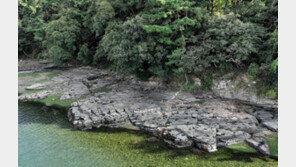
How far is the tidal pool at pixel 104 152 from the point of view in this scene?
888 cm

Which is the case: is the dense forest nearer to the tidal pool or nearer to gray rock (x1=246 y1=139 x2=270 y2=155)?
gray rock (x1=246 y1=139 x2=270 y2=155)

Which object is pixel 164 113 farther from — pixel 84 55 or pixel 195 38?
pixel 84 55

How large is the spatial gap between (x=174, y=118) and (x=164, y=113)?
103 cm

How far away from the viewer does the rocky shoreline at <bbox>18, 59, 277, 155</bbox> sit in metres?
10.4

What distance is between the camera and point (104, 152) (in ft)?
31.9

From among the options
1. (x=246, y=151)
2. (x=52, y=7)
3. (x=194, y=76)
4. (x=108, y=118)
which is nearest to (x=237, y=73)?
(x=194, y=76)

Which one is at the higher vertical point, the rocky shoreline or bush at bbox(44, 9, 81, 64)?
bush at bbox(44, 9, 81, 64)

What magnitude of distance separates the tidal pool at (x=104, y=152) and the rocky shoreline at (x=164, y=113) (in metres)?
0.67

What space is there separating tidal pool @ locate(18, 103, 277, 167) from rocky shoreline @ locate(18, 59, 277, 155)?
67cm

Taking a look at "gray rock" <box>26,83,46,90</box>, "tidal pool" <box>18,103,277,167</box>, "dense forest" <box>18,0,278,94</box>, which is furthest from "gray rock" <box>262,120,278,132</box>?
"gray rock" <box>26,83,46,90</box>

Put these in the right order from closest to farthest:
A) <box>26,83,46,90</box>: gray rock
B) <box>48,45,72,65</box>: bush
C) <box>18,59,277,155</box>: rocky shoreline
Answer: <box>18,59,277,155</box>: rocky shoreline → <box>26,83,46,90</box>: gray rock → <box>48,45,72,65</box>: bush

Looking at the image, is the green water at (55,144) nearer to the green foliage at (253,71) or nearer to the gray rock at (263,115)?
the gray rock at (263,115)

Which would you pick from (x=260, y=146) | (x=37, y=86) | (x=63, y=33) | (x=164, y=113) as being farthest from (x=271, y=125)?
(x=63, y=33)

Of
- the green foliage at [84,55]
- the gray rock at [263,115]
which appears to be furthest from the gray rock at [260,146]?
the green foliage at [84,55]
